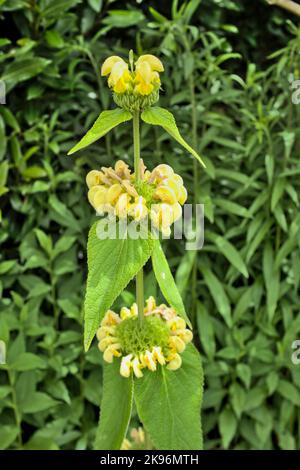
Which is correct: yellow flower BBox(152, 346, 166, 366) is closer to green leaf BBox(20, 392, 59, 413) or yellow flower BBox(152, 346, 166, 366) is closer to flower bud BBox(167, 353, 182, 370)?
flower bud BBox(167, 353, 182, 370)

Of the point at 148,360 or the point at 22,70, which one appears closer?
the point at 148,360

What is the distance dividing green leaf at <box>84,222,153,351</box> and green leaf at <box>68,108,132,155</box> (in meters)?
0.09

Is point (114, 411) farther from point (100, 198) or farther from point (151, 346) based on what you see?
point (100, 198)

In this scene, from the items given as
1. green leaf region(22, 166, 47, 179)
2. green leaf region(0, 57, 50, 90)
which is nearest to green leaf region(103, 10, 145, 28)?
green leaf region(0, 57, 50, 90)

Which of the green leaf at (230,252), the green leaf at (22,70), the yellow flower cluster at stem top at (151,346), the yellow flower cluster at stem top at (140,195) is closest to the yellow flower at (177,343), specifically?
the yellow flower cluster at stem top at (151,346)

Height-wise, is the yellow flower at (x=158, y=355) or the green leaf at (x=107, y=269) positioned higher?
the green leaf at (x=107, y=269)

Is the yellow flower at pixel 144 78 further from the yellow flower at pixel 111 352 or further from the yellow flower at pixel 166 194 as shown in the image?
the yellow flower at pixel 111 352

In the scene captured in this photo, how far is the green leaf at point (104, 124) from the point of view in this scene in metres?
0.49

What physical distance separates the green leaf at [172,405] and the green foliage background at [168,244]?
0.68 metres

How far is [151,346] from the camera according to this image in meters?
0.65

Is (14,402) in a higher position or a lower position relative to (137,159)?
lower

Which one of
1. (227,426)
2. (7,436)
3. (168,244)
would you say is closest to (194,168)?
(168,244)

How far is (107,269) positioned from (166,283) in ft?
0.19

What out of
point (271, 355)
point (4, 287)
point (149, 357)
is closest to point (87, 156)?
point (4, 287)
